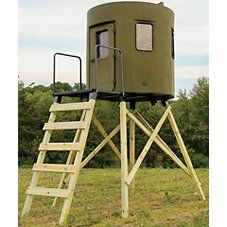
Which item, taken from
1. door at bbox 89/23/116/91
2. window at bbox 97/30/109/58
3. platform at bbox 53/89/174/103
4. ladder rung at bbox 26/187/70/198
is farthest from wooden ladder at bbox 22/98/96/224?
window at bbox 97/30/109/58

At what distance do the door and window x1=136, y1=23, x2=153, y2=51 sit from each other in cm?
38

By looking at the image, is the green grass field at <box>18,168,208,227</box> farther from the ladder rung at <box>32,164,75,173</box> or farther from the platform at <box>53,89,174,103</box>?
the platform at <box>53,89,174,103</box>

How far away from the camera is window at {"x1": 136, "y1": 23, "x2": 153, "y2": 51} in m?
7.24

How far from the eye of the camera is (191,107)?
19375mm

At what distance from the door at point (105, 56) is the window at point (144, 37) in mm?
377

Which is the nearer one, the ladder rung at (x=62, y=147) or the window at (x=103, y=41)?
the ladder rung at (x=62, y=147)

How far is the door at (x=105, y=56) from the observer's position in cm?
719

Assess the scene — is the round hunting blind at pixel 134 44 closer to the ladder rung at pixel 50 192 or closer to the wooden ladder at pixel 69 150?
the wooden ladder at pixel 69 150

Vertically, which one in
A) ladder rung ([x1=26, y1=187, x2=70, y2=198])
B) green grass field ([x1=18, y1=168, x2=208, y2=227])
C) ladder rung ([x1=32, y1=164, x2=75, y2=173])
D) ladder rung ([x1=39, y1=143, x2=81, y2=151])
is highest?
ladder rung ([x1=39, y1=143, x2=81, y2=151])

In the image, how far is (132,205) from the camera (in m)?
7.56

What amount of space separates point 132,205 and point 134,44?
2.49 meters

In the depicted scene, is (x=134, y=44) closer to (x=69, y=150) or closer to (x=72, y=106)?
(x=72, y=106)

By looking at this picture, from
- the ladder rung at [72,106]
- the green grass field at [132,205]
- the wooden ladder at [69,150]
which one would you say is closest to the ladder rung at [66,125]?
the wooden ladder at [69,150]
